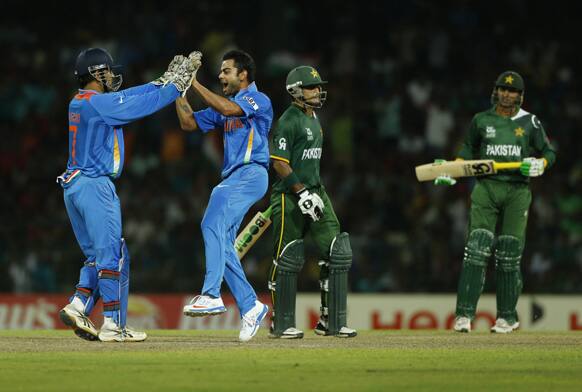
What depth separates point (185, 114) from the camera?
32.1ft

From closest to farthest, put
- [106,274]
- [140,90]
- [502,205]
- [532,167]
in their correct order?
[106,274], [140,90], [532,167], [502,205]

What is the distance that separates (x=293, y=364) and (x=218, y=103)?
7.13 feet

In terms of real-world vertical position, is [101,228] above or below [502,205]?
below

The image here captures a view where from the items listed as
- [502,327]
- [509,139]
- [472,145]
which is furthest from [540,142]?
[502,327]

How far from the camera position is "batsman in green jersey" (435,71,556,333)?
11.3 meters

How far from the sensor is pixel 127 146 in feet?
60.9

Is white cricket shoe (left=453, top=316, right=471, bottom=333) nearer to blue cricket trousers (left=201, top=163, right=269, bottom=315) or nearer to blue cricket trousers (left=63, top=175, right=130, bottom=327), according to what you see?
blue cricket trousers (left=201, top=163, right=269, bottom=315)

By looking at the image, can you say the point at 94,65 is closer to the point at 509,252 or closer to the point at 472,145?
the point at 472,145

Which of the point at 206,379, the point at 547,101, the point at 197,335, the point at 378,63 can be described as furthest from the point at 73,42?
the point at 206,379

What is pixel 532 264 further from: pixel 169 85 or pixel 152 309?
pixel 169 85

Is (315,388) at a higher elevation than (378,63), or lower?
lower

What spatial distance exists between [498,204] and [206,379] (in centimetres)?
468

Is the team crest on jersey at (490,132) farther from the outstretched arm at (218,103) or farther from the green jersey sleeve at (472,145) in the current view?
the outstretched arm at (218,103)

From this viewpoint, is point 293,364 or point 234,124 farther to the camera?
point 234,124
